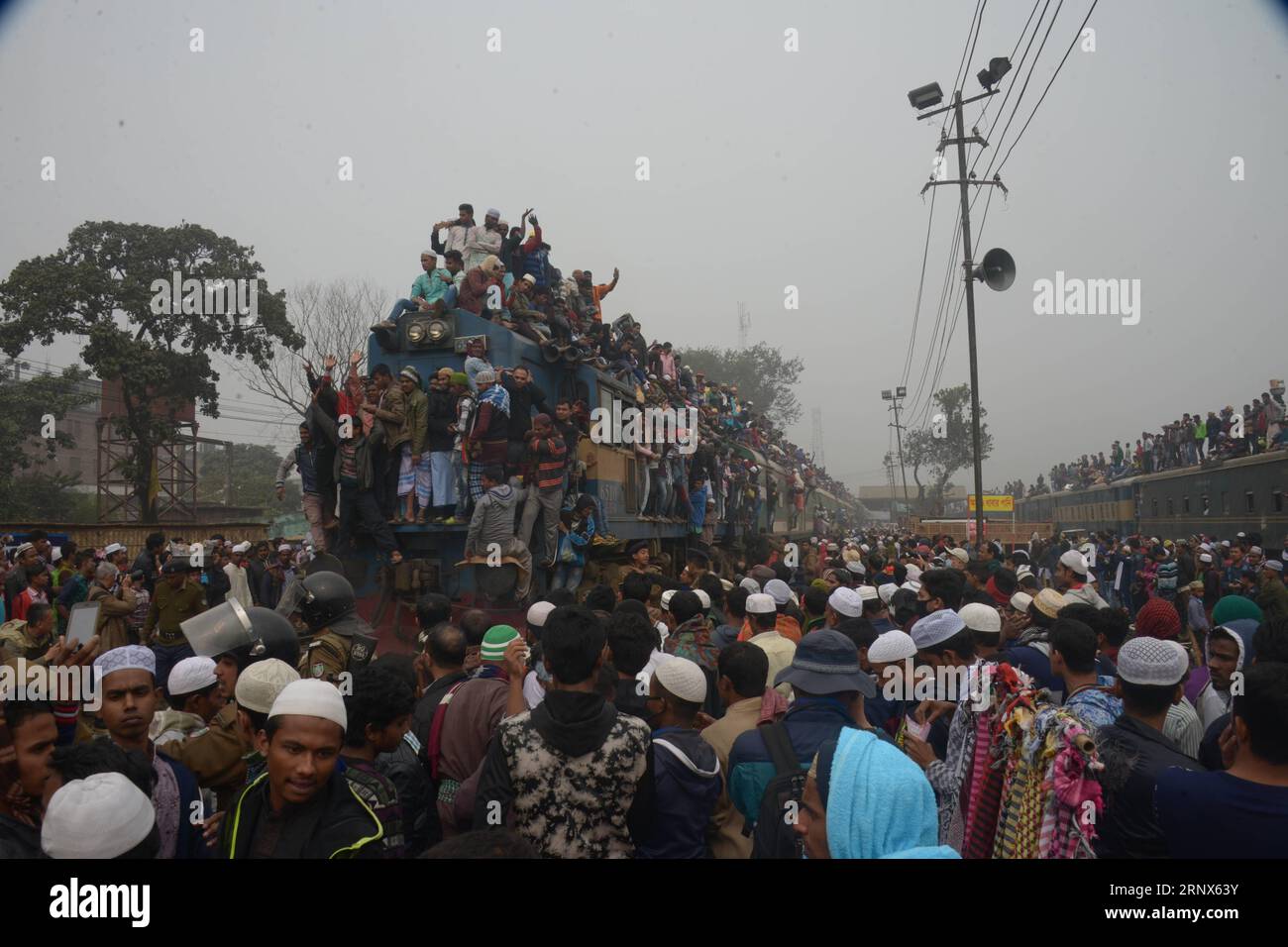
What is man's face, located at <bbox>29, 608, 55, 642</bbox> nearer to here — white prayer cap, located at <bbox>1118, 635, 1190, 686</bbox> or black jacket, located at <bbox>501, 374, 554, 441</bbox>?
black jacket, located at <bbox>501, 374, 554, 441</bbox>

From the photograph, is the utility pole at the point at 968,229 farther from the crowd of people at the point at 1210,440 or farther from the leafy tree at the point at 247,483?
the leafy tree at the point at 247,483

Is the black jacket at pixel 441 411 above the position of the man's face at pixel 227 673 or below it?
above

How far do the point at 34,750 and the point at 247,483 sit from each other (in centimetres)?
4067

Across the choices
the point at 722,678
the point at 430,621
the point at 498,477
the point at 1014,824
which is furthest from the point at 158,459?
the point at 1014,824

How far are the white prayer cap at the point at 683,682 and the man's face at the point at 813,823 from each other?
3.49ft

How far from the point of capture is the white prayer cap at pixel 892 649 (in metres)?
4.24

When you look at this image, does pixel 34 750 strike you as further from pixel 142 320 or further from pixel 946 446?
pixel 946 446

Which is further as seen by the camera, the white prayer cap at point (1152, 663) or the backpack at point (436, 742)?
the backpack at point (436, 742)

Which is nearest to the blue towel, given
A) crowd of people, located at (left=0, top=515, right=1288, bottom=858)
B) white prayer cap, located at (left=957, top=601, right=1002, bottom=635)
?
crowd of people, located at (left=0, top=515, right=1288, bottom=858)

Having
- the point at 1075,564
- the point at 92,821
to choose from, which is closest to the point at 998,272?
the point at 1075,564

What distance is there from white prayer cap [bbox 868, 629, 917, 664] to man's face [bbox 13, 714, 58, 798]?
3.26 m

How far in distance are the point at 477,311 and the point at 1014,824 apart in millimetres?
8216

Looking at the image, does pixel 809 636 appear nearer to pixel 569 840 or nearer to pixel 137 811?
pixel 569 840

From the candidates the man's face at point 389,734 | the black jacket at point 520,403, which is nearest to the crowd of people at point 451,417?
the black jacket at point 520,403
